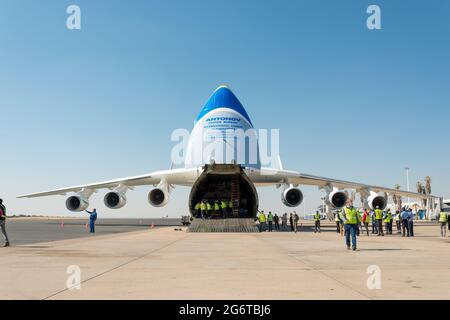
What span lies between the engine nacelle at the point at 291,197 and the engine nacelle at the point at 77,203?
44.7 ft

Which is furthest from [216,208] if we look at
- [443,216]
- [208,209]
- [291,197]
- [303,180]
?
[443,216]

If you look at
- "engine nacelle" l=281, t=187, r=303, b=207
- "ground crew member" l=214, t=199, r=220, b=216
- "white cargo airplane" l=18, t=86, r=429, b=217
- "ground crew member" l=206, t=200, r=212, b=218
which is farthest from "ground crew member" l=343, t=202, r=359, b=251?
"ground crew member" l=214, t=199, r=220, b=216

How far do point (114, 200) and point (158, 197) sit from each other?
11.1 ft

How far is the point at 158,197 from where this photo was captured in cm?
2844

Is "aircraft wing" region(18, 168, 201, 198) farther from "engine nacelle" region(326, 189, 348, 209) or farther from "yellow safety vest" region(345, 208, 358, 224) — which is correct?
"yellow safety vest" region(345, 208, 358, 224)

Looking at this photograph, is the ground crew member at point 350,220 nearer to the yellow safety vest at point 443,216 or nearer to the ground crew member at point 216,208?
the yellow safety vest at point 443,216

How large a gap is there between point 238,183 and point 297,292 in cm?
2240

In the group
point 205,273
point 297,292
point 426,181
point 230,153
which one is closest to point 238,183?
point 230,153

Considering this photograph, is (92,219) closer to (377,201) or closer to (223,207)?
(223,207)

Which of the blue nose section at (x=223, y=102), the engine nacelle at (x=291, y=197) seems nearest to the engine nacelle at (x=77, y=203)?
the blue nose section at (x=223, y=102)

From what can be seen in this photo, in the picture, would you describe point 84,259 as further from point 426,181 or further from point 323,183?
point 426,181

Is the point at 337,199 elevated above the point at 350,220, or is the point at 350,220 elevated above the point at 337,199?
the point at 337,199

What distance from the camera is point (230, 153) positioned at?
90.2 ft
